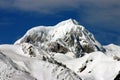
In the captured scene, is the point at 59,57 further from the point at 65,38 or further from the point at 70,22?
the point at 70,22

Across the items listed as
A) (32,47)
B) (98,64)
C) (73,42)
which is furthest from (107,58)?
(73,42)

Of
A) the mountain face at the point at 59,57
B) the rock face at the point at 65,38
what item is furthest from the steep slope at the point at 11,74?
the rock face at the point at 65,38

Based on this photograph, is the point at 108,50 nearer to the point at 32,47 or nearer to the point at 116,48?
the point at 116,48

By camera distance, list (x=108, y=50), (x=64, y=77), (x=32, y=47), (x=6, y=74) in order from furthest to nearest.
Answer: (x=108, y=50)
(x=32, y=47)
(x=64, y=77)
(x=6, y=74)

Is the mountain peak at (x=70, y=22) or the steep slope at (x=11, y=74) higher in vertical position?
the steep slope at (x=11, y=74)

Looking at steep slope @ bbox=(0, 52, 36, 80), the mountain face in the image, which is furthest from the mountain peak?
steep slope @ bbox=(0, 52, 36, 80)

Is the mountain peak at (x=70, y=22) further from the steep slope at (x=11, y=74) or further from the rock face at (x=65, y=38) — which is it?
the steep slope at (x=11, y=74)

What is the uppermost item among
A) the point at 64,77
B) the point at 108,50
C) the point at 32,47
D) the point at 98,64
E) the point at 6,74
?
the point at 6,74

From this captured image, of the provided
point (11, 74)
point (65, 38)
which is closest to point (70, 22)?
point (65, 38)
